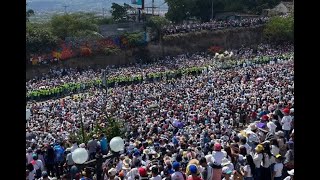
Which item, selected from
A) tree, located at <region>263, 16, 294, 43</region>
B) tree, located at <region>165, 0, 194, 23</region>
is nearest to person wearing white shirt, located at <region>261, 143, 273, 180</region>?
tree, located at <region>263, 16, 294, 43</region>

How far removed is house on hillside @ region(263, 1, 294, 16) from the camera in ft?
191

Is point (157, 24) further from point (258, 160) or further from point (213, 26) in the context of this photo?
point (258, 160)

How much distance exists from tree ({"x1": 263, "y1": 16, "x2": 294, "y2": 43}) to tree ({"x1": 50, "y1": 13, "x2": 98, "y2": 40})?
57.6ft

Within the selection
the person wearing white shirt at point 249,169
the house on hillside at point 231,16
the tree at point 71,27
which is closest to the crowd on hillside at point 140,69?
the tree at point 71,27

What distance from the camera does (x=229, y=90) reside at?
989 inches

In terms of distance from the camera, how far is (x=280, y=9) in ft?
196

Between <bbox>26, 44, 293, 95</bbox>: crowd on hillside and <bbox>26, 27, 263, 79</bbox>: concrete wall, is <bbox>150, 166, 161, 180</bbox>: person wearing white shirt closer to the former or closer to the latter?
<bbox>26, 44, 293, 95</bbox>: crowd on hillside

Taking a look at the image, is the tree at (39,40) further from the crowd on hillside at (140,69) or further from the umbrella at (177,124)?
the umbrella at (177,124)

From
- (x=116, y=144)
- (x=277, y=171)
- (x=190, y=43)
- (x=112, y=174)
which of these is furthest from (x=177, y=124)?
(x=190, y=43)

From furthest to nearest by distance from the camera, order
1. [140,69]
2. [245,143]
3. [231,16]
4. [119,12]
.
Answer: [119,12], [231,16], [140,69], [245,143]

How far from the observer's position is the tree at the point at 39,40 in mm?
46312

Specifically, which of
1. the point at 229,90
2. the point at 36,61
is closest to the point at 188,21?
the point at 36,61

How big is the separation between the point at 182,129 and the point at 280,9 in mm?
47168

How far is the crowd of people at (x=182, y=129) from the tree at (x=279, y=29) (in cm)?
1116
